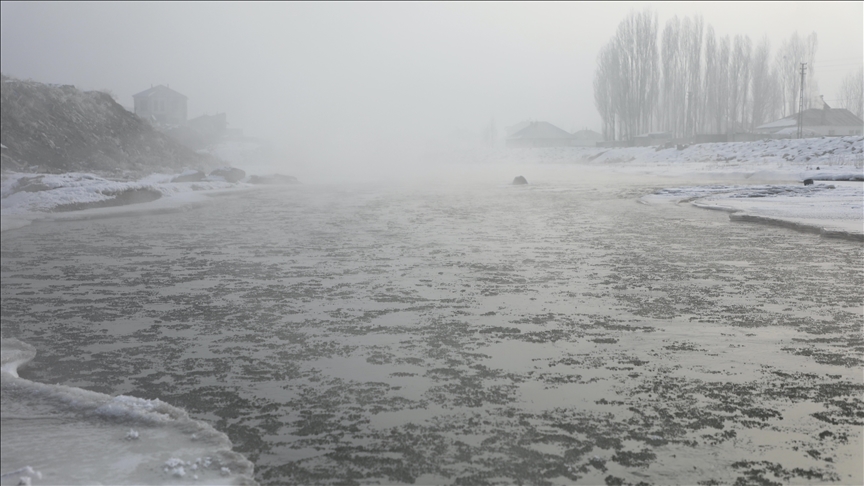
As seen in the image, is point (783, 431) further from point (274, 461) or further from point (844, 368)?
point (274, 461)

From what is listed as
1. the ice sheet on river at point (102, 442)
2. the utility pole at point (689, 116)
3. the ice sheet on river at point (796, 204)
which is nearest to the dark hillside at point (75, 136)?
the ice sheet on river at point (102, 442)

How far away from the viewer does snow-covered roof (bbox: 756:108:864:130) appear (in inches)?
2292

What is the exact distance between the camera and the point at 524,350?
4305 mm

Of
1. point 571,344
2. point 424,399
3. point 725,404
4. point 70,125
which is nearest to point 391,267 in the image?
point 571,344

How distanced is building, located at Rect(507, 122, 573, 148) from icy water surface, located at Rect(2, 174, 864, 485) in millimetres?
87662

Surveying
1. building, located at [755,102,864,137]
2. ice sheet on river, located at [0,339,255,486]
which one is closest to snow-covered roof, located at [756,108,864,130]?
building, located at [755,102,864,137]

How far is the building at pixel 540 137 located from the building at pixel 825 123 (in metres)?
36.1

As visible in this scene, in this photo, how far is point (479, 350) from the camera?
169 inches

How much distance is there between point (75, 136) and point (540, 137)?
85072 mm

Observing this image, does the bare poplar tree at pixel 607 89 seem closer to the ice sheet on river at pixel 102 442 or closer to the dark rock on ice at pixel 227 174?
the dark rock on ice at pixel 227 174

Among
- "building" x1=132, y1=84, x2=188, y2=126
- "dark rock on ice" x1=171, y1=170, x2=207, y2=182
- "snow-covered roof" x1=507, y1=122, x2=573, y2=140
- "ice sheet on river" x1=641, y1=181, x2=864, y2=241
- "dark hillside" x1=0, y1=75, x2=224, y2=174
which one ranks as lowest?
"ice sheet on river" x1=641, y1=181, x2=864, y2=241

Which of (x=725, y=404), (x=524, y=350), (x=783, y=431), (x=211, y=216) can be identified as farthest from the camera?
(x=211, y=216)

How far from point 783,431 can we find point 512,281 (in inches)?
146

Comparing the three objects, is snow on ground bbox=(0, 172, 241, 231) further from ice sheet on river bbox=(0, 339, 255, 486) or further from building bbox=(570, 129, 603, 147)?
building bbox=(570, 129, 603, 147)
